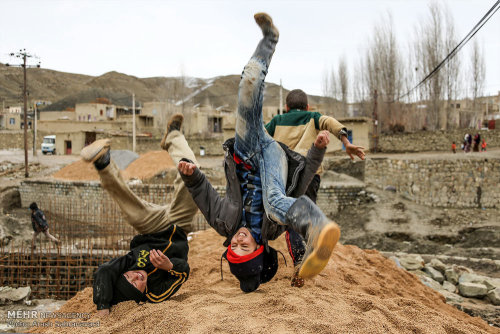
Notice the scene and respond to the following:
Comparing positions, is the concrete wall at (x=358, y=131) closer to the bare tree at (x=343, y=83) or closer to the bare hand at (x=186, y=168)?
the bare tree at (x=343, y=83)

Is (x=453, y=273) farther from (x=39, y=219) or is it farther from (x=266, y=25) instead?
(x=39, y=219)

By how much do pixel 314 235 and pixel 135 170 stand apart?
57.8 feet

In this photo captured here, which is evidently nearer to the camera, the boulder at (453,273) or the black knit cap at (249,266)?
the black knit cap at (249,266)

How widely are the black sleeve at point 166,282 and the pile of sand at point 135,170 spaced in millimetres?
14782

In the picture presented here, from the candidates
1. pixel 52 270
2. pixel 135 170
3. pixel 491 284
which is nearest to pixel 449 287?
pixel 491 284

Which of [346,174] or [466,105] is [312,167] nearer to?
[346,174]

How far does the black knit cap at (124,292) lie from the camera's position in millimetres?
3170

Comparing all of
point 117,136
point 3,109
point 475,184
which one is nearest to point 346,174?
point 475,184

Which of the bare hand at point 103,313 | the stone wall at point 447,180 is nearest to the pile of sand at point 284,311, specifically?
the bare hand at point 103,313

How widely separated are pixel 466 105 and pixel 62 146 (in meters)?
30.9

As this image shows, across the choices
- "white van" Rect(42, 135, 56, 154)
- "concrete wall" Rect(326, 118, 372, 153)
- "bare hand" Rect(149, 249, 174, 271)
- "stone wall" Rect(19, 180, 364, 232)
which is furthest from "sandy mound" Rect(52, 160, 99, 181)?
"bare hand" Rect(149, 249, 174, 271)

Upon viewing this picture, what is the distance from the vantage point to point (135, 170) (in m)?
18.6

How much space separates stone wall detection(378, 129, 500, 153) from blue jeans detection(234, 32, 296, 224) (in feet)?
70.2

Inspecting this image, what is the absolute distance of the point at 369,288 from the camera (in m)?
3.78
